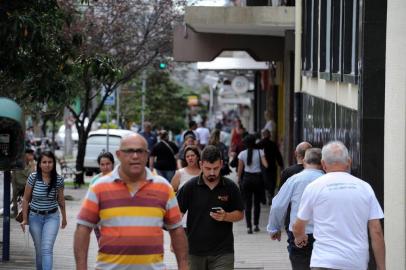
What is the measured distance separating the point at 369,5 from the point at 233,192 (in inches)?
115

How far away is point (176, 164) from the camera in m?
24.5

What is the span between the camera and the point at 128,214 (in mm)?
7039

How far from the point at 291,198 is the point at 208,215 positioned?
79cm

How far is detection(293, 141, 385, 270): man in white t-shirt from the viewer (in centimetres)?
794

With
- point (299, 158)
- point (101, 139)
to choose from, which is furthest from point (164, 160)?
point (299, 158)

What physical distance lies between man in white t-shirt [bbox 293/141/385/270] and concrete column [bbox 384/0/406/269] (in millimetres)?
2584

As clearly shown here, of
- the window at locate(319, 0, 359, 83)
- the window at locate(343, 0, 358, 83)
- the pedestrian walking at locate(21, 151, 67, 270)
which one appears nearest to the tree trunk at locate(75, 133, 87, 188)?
the window at locate(319, 0, 359, 83)

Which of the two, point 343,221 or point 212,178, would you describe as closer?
point 343,221

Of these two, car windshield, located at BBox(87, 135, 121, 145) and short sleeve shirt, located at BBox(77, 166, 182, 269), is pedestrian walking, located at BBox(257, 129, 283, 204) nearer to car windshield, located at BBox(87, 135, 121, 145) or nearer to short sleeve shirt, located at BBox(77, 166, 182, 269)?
car windshield, located at BBox(87, 135, 121, 145)

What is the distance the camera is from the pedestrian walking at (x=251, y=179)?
19047 mm

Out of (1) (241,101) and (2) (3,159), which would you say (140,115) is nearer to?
(1) (241,101)

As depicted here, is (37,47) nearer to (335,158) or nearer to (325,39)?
(325,39)

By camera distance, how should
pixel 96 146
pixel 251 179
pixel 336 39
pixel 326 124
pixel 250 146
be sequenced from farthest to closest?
pixel 96 146 < pixel 250 146 < pixel 251 179 < pixel 326 124 < pixel 336 39

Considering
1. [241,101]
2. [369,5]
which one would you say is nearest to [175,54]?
[369,5]
